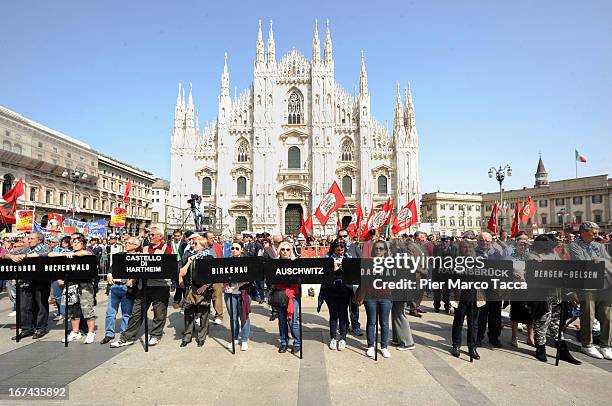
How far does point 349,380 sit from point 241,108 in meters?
39.9

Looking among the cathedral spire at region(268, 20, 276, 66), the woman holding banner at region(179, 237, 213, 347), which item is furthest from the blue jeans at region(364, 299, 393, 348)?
the cathedral spire at region(268, 20, 276, 66)

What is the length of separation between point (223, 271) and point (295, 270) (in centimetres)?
118

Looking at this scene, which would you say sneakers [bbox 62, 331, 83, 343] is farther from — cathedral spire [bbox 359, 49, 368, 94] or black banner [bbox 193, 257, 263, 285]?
cathedral spire [bbox 359, 49, 368, 94]

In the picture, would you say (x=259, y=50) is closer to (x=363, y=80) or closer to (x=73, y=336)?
(x=363, y=80)

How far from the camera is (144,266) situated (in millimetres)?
6375

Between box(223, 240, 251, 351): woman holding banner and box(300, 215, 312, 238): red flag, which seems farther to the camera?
box(300, 215, 312, 238): red flag

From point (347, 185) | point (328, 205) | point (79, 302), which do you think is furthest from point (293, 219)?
point (79, 302)

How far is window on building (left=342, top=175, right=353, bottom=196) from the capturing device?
1639 inches

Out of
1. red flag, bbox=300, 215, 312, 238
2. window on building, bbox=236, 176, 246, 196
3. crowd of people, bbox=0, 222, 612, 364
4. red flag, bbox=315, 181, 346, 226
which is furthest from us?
window on building, bbox=236, 176, 246, 196

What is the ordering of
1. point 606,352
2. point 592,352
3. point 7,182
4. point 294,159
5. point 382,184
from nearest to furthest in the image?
point 606,352, point 592,352, point 7,182, point 382,184, point 294,159

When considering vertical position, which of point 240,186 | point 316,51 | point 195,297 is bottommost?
point 195,297

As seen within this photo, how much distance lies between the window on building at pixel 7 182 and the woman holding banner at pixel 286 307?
135ft

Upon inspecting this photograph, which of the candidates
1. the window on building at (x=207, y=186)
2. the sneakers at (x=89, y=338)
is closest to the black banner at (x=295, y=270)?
the sneakers at (x=89, y=338)

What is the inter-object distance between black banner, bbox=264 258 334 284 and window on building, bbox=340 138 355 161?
36541 mm
